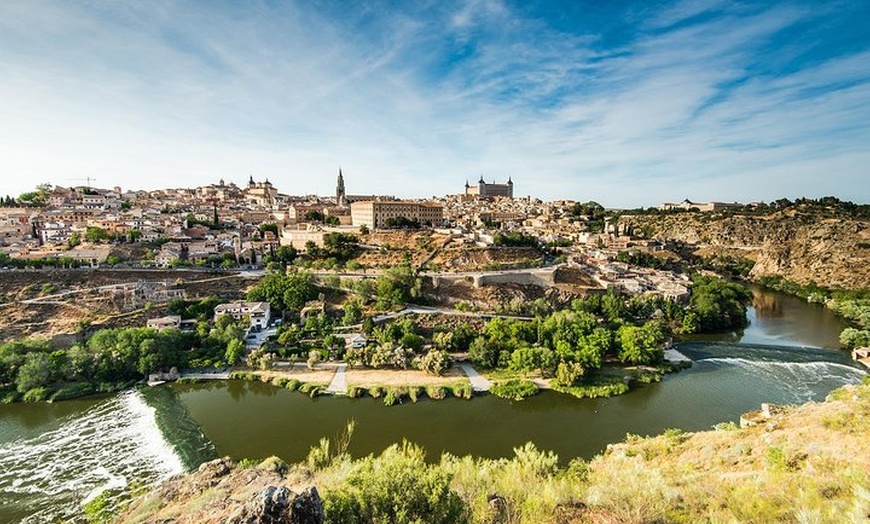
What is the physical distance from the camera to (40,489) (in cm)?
1277

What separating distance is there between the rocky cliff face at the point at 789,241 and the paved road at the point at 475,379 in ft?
126

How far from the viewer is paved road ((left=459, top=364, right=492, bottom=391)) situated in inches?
761

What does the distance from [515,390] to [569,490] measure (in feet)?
37.6

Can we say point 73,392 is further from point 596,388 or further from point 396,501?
point 596,388

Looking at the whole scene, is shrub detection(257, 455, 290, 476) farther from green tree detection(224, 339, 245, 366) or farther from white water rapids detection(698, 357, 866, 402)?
white water rapids detection(698, 357, 866, 402)

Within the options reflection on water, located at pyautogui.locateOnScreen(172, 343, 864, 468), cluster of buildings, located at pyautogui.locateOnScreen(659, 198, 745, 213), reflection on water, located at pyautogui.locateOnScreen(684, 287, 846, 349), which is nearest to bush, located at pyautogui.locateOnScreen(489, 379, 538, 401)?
reflection on water, located at pyautogui.locateOnScreen(172, 343, 864, 468)

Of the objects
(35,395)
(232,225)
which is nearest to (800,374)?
(35,395)

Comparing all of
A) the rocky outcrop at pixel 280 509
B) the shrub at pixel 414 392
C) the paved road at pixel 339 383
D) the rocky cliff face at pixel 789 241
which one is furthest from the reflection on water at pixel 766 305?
the rocky outcrop at pixel 280 509

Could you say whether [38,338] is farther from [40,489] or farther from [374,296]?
[374,296]

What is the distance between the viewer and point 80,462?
14.0 m

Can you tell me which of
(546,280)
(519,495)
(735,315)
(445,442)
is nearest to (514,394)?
(445,442)

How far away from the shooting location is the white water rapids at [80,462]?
40.5ft

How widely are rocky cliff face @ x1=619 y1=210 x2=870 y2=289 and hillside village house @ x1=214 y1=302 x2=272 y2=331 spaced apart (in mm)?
48167

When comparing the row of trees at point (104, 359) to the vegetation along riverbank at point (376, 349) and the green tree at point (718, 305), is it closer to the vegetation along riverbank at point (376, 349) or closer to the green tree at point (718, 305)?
the vegetation along riverbank at point (376, 349)
